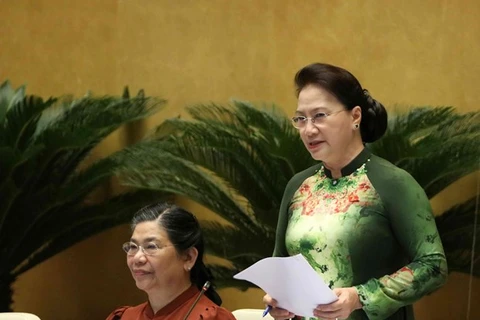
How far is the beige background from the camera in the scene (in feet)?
17.3

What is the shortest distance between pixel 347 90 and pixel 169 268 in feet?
2.87

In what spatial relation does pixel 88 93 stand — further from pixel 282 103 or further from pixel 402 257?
pixel 402 257

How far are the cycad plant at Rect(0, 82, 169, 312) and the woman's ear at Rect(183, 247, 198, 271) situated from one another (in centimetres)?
252

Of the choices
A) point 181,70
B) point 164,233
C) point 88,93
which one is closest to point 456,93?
point 181,70

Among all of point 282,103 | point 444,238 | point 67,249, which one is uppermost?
point 282,103

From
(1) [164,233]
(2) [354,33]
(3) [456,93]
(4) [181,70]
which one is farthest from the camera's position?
(4) [181,70]

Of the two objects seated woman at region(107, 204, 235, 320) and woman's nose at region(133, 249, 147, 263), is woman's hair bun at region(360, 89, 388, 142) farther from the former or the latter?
woman's nose at region(133, 249, 147, 263)

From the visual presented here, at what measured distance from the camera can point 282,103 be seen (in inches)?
231

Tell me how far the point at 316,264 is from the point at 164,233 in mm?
698

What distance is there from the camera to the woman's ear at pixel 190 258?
2.94 m

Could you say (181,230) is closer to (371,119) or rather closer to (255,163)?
(371,119)

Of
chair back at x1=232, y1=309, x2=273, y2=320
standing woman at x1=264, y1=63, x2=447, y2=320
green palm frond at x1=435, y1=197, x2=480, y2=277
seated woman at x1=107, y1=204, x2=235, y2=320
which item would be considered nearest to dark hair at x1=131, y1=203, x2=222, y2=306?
seated woman at x1=107, y1=204, x2=235, y2=320

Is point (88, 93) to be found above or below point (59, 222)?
above

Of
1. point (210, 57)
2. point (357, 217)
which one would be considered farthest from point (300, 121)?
point (210, 57)
